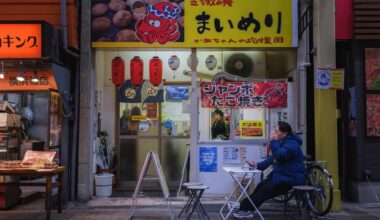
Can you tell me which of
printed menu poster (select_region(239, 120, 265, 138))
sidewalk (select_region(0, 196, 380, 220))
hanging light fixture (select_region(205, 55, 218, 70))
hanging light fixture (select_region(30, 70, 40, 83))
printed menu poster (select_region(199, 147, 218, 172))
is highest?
hanging light fixture (select_region(205, 55, 218, 70))

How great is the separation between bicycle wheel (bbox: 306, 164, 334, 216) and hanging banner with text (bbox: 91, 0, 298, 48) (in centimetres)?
314

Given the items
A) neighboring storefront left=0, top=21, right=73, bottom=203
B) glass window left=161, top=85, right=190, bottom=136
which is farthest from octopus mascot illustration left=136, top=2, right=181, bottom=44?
glass window left=161, top=85, right=190, bottom=136

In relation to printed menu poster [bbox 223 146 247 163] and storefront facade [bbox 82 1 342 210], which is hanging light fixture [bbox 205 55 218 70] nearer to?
storefront facade [bbox 82 1 342 210]

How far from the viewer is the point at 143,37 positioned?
11102 millimetres

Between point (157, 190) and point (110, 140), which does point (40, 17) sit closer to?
point (110, 140)

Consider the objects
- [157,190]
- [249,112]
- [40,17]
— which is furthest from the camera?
[157,190]

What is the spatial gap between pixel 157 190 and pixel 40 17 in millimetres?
5360

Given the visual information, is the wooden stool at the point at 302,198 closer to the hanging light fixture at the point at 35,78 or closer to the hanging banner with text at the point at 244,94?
the hanging banner with text at the point at 244,94

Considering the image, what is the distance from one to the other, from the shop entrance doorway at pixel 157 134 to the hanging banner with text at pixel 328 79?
4061 millimetres

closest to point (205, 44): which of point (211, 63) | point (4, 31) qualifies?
point (211, 63)

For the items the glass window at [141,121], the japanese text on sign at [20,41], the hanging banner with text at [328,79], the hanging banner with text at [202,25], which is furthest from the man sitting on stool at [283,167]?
the japanese text on sign at [20,41]

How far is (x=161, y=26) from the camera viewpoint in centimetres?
1109

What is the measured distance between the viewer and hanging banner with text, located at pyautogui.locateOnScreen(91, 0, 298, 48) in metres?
11.1

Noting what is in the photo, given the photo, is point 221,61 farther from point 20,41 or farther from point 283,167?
point 20,41
